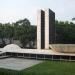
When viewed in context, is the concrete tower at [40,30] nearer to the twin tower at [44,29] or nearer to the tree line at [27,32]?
the twin tower at [44,29]

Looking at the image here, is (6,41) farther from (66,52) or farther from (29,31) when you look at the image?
(66,52)

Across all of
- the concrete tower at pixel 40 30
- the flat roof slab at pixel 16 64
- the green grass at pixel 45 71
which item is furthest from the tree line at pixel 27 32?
the green grass at pixel 45 71

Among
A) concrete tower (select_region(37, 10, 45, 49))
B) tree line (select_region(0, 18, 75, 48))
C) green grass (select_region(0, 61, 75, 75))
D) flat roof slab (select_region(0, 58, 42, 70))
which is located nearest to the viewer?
green grass (select_region(0, 61, 75, 75))

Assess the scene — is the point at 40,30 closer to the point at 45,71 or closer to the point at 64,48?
the point at 64,48

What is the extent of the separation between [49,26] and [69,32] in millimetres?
16538

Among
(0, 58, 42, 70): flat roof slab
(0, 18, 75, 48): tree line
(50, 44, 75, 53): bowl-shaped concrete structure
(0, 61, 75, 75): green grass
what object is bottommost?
(0, 58, 42, 70): flat roof slab

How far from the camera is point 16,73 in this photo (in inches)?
520

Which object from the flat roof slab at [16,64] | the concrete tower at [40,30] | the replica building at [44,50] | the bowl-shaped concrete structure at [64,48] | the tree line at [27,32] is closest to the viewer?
the flat roof slab at [16,64]

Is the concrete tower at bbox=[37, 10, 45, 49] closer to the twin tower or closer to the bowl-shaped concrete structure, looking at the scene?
the twin tower

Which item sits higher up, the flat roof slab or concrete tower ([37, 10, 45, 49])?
concrete tower ([37, 10, 45, 49])

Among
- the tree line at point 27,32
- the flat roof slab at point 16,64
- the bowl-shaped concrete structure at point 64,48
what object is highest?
the tree line at point 27,32

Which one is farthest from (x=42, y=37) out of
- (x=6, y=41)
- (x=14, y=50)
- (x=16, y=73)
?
(x=16, y=73)

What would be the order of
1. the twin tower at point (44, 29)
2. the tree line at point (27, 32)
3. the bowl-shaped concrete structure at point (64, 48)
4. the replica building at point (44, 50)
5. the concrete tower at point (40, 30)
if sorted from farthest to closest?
the tree line at point (27, 32) < the concrete tower at point (40, 30) < the twin tower at point (44, 29) < the replica building at point (44, 50) < the bowl-shaped concrete structure at point (64, 48)

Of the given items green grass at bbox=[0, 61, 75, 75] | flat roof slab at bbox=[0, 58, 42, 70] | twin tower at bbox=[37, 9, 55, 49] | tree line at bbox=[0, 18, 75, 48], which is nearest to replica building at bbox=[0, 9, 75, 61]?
twin tower at bbox=[37, 9, 55, 49]
